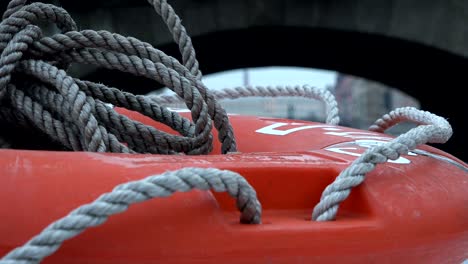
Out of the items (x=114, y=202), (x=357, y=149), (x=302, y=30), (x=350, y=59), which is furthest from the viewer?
(x=350, y=59)

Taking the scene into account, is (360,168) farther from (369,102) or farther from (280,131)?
(369,102)

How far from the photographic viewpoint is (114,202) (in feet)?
1.59

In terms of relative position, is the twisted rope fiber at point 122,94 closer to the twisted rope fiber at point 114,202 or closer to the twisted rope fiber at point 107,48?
the twisted rope fiber at point 107,48

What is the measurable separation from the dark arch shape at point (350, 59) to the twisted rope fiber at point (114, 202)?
3.71 meters

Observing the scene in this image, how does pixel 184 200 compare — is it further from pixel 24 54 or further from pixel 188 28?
pixel 188 28

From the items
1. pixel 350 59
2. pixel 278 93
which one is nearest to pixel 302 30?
pixel 350 59

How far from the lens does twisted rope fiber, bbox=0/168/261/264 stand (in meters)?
0.47

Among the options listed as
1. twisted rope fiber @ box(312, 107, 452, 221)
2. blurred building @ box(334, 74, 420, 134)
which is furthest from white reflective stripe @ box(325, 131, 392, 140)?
blurred building @ box(334, 74, 420, 134)

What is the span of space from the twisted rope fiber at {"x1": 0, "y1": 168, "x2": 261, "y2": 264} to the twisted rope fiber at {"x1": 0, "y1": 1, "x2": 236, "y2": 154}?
0.93 ft

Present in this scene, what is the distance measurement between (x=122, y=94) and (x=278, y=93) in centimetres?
59

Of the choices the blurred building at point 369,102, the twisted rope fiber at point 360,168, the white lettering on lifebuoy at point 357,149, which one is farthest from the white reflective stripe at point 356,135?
the blurred building at point 369,102

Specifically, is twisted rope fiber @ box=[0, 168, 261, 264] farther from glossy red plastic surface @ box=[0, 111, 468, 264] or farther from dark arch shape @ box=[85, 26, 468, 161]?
dark arch shape @ box=[85, 26, 468, 161]

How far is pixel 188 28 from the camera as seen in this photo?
167 inches

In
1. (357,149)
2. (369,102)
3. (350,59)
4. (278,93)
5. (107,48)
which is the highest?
(107,48)
